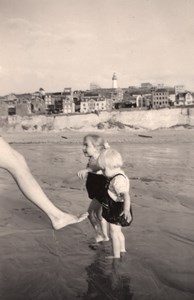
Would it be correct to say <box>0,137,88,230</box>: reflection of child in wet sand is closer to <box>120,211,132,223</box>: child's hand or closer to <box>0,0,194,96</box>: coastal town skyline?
<box>120,211,132,223</box>: child's hand

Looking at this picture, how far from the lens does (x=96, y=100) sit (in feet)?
109

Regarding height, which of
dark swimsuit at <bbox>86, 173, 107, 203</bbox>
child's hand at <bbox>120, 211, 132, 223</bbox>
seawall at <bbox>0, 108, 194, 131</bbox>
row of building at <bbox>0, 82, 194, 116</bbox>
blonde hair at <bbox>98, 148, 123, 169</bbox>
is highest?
row of building at <bbox>0, 82, 194, 116</bbox>

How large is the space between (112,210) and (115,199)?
0.07 meters

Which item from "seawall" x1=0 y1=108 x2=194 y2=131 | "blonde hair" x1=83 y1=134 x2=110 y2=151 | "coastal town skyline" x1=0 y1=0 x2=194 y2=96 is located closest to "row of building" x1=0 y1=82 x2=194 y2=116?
"seawall" x1=0 y1=108 x2=194 y2=131

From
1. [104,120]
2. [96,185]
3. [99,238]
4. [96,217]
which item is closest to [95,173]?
[96,185]

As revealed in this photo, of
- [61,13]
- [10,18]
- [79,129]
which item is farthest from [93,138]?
[79,129]

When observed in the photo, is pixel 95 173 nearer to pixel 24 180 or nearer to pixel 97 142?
pixel 97 142

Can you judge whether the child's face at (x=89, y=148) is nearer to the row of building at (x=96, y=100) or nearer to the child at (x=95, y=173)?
the child at (x=95, y=173)

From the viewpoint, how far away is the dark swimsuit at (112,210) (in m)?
2.29

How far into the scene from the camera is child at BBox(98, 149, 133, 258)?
2.27 m

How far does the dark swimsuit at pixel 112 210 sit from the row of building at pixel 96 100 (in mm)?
25658

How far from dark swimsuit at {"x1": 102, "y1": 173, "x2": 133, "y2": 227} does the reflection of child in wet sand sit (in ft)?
0.74

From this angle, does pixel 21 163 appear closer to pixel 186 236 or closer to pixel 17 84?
pixel 186 236

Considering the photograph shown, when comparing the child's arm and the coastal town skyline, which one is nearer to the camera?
the child's arm
